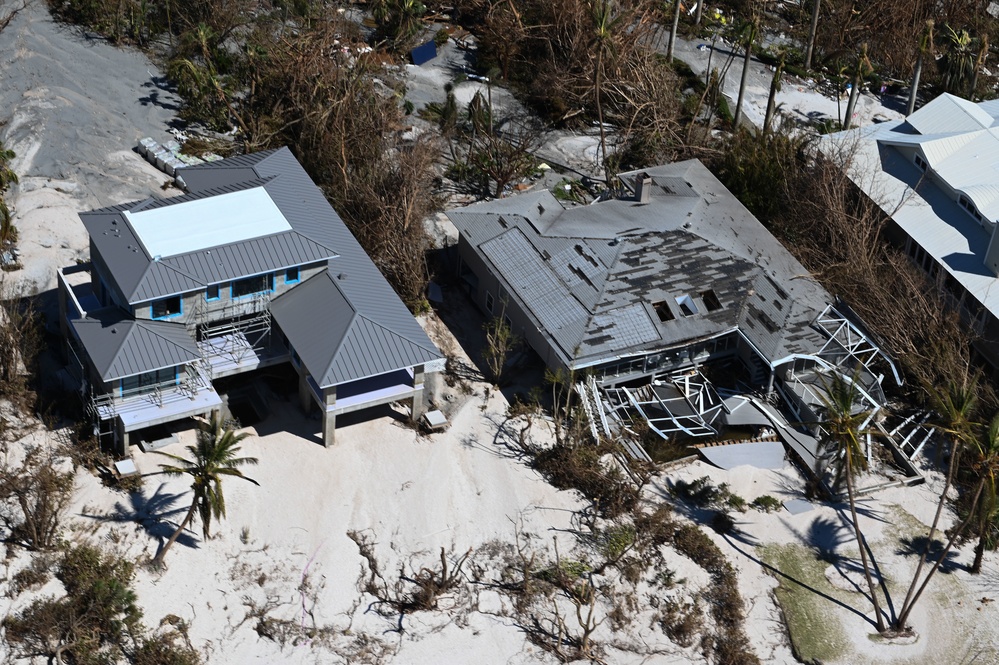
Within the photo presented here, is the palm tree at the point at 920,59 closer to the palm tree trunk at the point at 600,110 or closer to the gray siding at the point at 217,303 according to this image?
the palm tree trunk at the point at 600,110

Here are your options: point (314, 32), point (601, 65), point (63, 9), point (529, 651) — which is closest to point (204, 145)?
point (314, 32)

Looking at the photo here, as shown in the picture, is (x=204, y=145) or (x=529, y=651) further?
(x=204, y=145)

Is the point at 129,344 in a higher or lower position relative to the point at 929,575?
higher

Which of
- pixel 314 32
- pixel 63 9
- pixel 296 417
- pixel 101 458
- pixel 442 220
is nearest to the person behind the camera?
pixel 101 458

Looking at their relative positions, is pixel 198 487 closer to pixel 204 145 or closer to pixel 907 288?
pixel 204 145

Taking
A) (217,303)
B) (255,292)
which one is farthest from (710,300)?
(217,303)

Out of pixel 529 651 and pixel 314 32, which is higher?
pixel 314 32

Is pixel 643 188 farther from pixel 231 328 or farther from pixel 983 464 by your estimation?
pixel 983 464

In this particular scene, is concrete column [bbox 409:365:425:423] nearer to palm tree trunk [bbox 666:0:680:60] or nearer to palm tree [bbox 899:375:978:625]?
palm tree [bbox 899:375:978:625]
